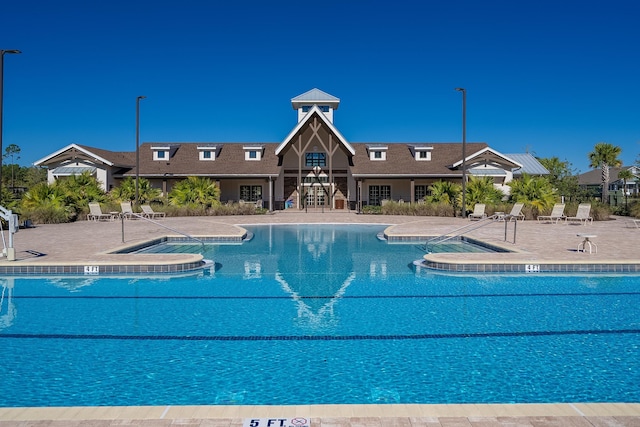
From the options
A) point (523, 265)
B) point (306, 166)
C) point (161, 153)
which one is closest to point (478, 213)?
point (523, 265)

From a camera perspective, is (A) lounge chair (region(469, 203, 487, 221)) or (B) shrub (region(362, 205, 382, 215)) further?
(B) shrub (region(362, 205, 382, 215))

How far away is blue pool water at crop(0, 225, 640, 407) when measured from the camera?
16.3ft

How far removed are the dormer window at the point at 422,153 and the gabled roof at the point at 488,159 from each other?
3003mm

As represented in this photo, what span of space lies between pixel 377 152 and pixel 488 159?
7699mm

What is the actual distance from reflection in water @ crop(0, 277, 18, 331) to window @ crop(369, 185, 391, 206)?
27775mm

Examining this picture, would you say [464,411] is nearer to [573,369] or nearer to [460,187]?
[573,369]

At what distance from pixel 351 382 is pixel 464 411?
1580 mm

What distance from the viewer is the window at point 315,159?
36844mm

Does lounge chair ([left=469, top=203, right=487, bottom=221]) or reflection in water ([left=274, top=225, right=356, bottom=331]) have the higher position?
lounge chair ([left=469, top=203, right=487, bottom=221])

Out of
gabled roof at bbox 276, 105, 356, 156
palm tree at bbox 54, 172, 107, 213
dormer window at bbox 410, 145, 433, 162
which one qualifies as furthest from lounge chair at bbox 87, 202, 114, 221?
dormer window at bbox 410, 145, 433, 162

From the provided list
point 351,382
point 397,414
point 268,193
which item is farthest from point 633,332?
point 268,193

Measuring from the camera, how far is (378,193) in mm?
36062

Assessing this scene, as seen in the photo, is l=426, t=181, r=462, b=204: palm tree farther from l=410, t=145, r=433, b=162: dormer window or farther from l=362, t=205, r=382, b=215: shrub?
l=410, t=145, r=433, b=162: dormer window

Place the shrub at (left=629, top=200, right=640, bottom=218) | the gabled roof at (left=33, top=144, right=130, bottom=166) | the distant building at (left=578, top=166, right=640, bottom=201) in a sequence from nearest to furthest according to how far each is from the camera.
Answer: the shrub at (left=629, top=200, right=640, bottom=218)
the gabled roof at (left=33, top=144, right=130, bottom=166)
the distant building at (left=578, top=166, right=640, bottom=201)
